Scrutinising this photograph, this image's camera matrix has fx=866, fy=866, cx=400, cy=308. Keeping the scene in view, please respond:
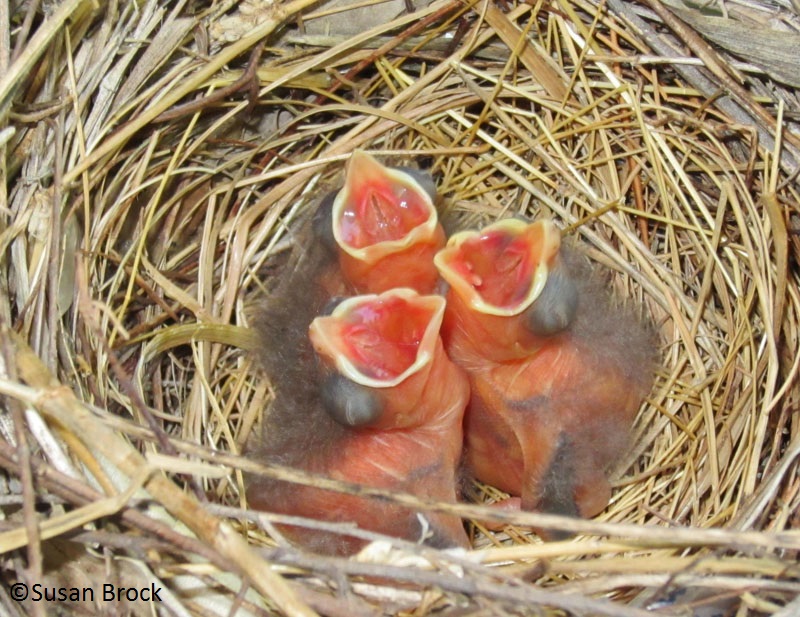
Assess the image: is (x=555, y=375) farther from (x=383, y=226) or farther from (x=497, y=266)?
(x=383, y=226)

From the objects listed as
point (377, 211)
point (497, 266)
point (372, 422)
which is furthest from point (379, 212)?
point (372, 422)

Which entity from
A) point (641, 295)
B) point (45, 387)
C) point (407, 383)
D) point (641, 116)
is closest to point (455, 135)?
point (641, 116)

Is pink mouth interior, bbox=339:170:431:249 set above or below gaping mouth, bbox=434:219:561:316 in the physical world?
above

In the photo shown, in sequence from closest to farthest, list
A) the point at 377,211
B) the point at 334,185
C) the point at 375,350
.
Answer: the point at 375,350, the point at 377,211, the point at 334,185

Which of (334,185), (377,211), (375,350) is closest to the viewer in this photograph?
(375,350)

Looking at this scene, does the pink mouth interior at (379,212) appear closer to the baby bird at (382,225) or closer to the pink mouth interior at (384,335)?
the baby bird at (382,225)

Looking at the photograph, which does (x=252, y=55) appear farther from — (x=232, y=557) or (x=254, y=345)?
(x=232, y=557)

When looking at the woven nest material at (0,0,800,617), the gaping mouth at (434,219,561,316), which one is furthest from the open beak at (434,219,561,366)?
the woven nest material at (0,0,800,617)

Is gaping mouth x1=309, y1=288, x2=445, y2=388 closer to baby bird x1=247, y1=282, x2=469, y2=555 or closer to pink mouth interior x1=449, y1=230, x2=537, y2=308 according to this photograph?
baby bird x1=247, y1=282, x2=469, y2=555

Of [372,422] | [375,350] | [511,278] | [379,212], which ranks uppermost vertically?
[379,212]
